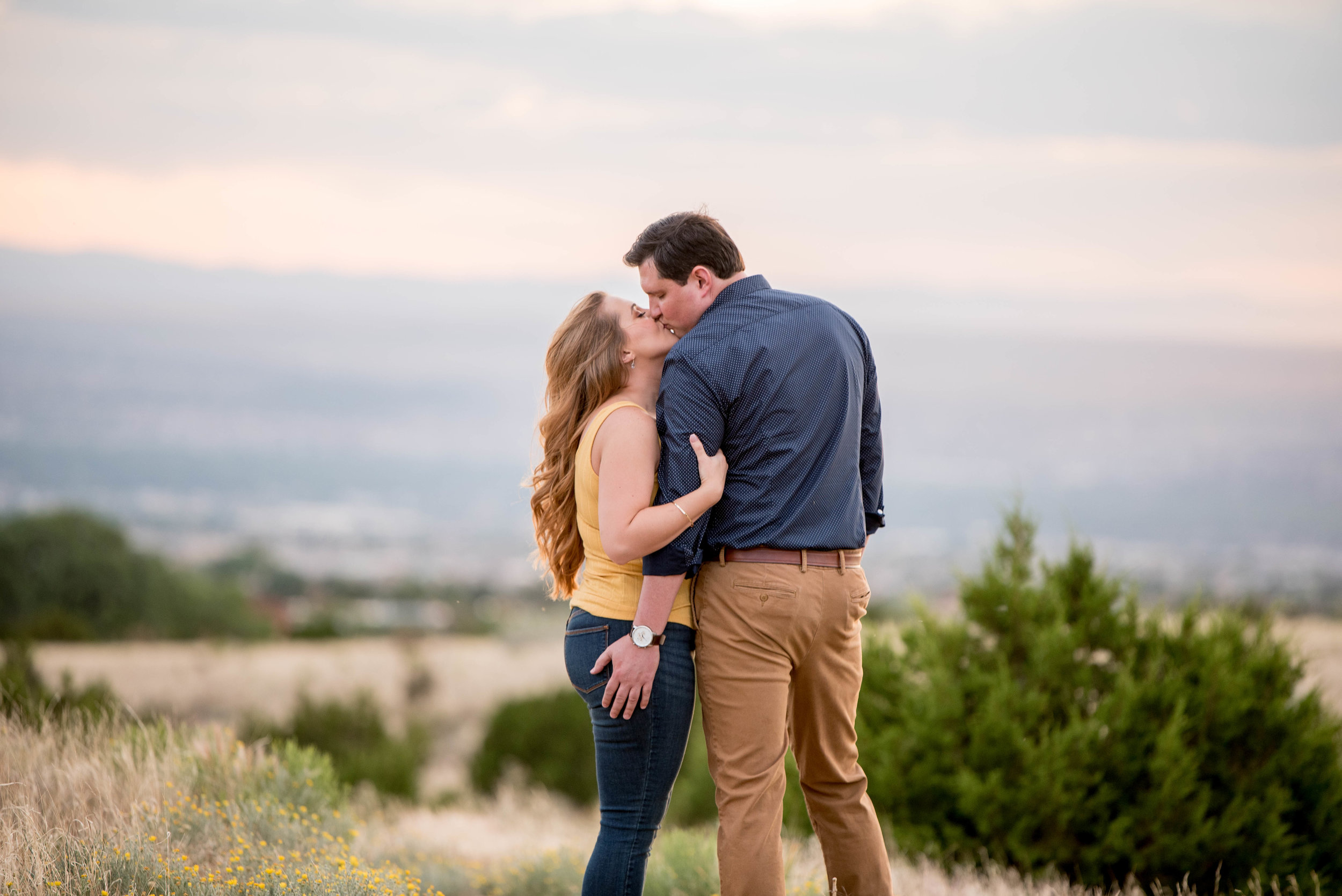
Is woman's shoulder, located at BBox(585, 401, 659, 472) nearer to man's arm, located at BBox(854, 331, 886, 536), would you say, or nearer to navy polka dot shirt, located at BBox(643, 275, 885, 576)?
navy polka dot shirt, located at BBox(643, 275, 885, 576)

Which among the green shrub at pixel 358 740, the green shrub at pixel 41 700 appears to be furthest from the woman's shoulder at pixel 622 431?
the green shrub at pixel 358 740

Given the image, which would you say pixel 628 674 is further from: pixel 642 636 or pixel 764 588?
pixel 764 588

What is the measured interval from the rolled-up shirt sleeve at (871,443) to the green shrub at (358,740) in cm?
807

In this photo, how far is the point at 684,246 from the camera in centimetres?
333

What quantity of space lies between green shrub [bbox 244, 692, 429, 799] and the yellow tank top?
8.09 metres

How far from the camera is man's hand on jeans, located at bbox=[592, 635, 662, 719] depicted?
3055 millimetres

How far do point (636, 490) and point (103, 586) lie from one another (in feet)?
145

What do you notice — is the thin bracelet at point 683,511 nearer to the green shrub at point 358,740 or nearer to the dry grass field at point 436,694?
the dry grass field at point 436,694

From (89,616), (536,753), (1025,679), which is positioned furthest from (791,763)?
(89,616)

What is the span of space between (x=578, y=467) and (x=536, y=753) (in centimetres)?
881

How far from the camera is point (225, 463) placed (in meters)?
128

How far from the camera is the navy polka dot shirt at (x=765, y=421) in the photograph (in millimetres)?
3180

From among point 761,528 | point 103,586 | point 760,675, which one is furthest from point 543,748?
point 103,586

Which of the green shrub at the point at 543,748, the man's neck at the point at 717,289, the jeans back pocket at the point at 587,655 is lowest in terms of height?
the green shrub at the point at 543,748
